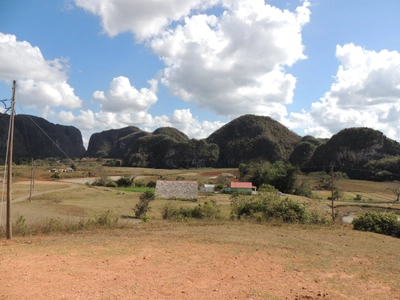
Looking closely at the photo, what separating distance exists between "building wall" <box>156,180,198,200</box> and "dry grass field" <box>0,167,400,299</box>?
97.9ft

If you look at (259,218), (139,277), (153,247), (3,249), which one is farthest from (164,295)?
(259,218)

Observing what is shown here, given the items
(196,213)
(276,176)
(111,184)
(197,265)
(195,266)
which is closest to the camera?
(195,266)

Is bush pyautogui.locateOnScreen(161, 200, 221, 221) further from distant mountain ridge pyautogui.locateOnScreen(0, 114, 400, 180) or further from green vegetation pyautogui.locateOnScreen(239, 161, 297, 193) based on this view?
distant mountain ridge pyautogui.locateOnScreen(0, 114, 400, 180)

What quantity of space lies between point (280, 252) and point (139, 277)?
17.2 ft

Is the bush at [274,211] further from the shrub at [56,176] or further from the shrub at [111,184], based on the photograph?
the shrub at [56,176]

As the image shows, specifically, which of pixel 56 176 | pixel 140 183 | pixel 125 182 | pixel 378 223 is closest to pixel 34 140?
pixel 56 176

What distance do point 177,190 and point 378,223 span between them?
1219 inches

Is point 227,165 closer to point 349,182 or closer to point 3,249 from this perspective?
point 349,182

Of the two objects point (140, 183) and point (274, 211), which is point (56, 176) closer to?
point (140, 183)

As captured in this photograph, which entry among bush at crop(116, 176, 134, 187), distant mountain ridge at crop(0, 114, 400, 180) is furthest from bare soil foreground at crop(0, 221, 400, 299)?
distant mountain ridge at crop(0, 114, 400, 180)

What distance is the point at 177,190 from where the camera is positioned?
44.9 m

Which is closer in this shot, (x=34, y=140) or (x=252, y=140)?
(x=252, y=140)

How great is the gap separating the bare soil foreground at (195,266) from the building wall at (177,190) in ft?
101

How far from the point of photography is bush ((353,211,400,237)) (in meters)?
16.5
